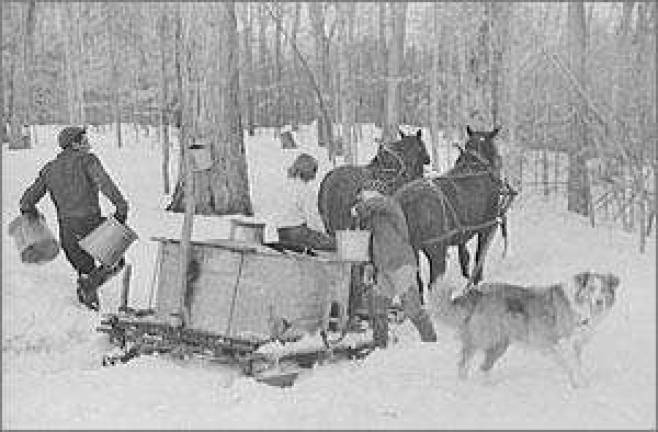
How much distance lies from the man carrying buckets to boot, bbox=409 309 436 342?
125 inches

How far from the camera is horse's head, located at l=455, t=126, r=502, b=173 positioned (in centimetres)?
1006

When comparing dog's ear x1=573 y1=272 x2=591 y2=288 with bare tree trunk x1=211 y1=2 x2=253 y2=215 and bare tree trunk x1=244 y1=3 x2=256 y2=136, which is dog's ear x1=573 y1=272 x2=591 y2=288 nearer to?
bare tree trunk x1=211 y1=2 x2=253 y2=215

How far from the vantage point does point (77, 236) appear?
904 centimetres

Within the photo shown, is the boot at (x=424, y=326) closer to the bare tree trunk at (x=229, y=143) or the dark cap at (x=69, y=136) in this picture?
the dark cap at (x=69, y=136)

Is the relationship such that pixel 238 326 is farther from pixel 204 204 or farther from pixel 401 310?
pixel 204 204

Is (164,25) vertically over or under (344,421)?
over

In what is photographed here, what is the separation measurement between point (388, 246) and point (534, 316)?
176 centimetres

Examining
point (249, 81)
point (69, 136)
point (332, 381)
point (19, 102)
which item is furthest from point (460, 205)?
point (249, 81)

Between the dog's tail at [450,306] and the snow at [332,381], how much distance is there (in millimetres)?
438

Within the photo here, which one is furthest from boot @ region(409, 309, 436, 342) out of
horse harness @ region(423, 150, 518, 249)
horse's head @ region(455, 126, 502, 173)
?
horse's head @ region(455, 126, 502, 173)

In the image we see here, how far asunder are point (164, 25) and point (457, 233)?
1162cm

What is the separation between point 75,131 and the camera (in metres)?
9.07

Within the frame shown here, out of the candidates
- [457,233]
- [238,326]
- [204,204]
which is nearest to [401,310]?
[457,233]

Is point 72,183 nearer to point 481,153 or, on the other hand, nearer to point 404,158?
point 404,158
